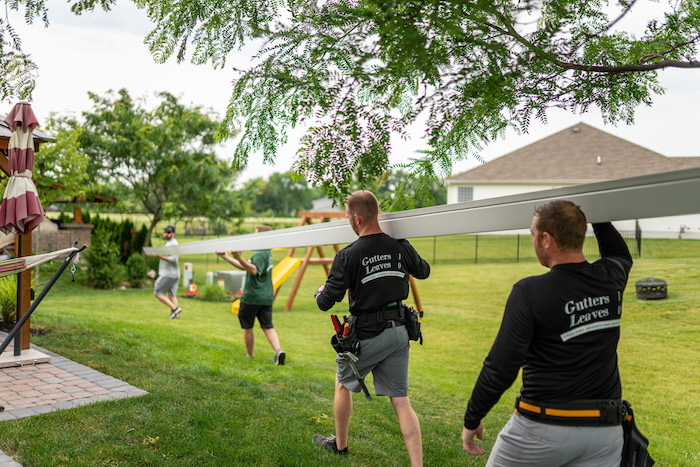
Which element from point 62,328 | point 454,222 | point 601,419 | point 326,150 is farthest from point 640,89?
point 62,328

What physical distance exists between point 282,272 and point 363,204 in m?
11.3

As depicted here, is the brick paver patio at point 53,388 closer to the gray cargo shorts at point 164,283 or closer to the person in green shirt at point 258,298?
the person in green shirt at point 258,298

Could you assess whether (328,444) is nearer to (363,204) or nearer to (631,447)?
(363,204)

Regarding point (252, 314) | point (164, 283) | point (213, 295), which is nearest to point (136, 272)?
point (213, 295)

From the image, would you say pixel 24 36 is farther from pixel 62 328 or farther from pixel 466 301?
pixel 466 301

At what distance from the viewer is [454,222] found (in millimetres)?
2611

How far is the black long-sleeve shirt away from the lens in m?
2.04

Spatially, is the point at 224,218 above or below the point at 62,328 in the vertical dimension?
above

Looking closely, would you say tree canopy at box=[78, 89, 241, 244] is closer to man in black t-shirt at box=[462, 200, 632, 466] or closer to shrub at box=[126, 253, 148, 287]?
shrub at box=[126, 253, 148, 287]

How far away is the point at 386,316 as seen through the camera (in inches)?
139

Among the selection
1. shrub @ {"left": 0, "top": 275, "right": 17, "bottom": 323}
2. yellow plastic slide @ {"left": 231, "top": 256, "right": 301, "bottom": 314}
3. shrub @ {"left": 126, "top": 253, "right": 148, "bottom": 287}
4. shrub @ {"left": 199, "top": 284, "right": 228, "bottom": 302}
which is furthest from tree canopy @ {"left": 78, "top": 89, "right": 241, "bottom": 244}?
shrub @ {"left": 0, "top": 275, "right": 17, "bottom": 323}

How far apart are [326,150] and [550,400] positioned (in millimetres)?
1857

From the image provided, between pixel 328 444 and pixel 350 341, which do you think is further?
pixel 328 444

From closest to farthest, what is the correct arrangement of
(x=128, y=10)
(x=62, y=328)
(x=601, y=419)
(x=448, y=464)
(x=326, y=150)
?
(x=601, y=419) < (x=326, y=150) < (x=128, y=10) < (x=448, y=464) < (x=62, y=328)
